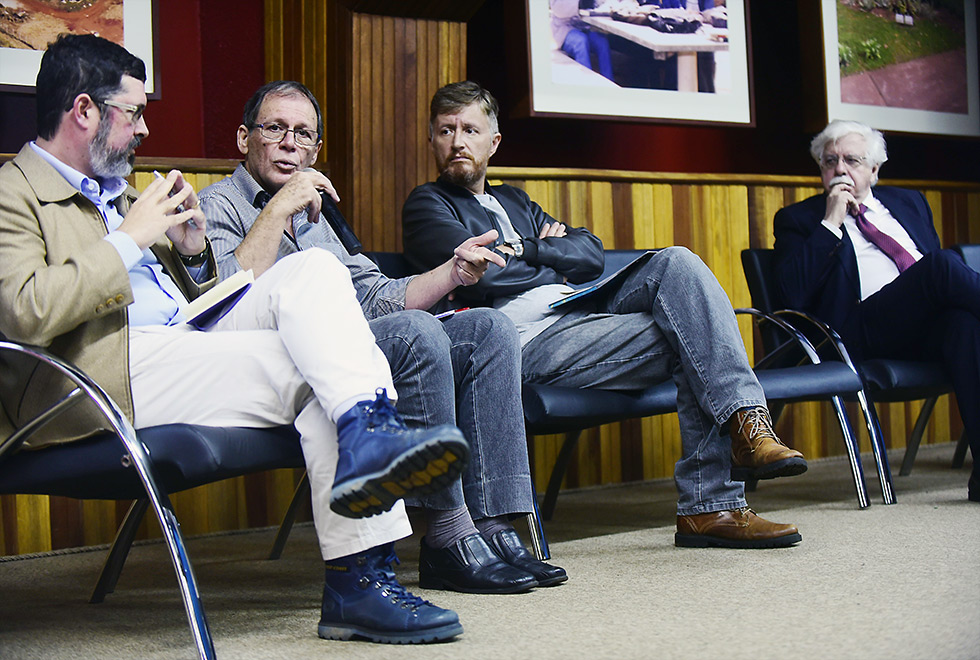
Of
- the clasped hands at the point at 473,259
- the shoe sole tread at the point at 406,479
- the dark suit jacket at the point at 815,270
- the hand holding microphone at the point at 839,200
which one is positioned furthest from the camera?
the hand holding microphone at the point at 839,200

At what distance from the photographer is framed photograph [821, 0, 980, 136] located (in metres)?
4.49

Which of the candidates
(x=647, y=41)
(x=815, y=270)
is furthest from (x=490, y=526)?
(x=647, y=41)

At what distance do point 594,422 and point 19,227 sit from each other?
4.50ft

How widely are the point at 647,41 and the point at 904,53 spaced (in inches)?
52.6

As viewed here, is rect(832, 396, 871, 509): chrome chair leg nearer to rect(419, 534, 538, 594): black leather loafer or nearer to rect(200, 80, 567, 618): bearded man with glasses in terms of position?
rect(200, 80, 567, 618): bearded man with glasses

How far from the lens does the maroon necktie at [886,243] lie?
3.67 meters

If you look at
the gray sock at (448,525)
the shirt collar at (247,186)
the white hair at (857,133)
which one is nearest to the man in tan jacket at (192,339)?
the gray sock at (448,525)

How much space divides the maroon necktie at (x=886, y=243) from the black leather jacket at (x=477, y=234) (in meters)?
1.23

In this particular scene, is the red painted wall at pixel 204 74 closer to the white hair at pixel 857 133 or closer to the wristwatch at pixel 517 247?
the wristwatch at pixel 517 247

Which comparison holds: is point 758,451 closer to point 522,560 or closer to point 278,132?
point 522,560

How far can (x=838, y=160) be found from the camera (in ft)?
12.5

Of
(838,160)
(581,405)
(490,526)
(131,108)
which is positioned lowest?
(490,526)

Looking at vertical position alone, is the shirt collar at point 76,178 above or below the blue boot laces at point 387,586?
above

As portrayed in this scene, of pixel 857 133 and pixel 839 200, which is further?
pixel 857 133
